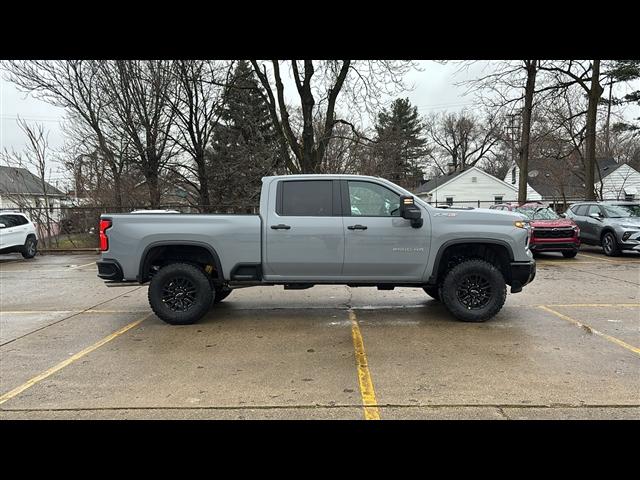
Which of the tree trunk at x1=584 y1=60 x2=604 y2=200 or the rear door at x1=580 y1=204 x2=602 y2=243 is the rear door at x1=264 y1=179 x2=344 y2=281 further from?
the tree trunk at x1=584 y1=60 x2=604 y2=200

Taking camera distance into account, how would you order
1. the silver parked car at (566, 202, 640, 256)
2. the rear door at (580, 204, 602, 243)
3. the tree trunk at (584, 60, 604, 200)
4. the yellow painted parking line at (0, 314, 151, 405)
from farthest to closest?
the tree trunk at (584, 60, 604, 200) < the rear door at (580, 204, 602, 243) < the silver parked car at (566, 202, 640, 256) < the yellow painted parking line at (0, 314, 151, 405)

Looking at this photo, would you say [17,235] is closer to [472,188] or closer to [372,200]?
[372,200]

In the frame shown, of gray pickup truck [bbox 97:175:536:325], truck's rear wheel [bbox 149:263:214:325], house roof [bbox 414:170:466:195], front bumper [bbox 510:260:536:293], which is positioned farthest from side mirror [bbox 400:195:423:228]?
house roof [bbox 414:170:466:195]

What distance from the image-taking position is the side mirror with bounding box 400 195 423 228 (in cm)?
549

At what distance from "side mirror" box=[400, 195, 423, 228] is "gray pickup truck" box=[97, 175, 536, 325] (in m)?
0.02

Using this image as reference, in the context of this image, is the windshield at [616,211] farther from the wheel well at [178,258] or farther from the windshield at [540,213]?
the wheel well at [178,258]

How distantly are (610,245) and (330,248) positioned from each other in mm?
11503

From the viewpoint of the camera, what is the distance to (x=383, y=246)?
566 centimetres

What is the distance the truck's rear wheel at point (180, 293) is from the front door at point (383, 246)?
2.03 metres

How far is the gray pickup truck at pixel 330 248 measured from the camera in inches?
222

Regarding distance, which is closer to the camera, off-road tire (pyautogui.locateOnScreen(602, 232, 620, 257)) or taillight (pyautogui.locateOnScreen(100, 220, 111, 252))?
taillight (pyautogui.locateOnScreen(100, 220, 111, 252))

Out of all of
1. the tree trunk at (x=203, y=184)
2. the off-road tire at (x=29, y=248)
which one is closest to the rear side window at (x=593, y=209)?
the tree trunk at (x=203, y=184)
